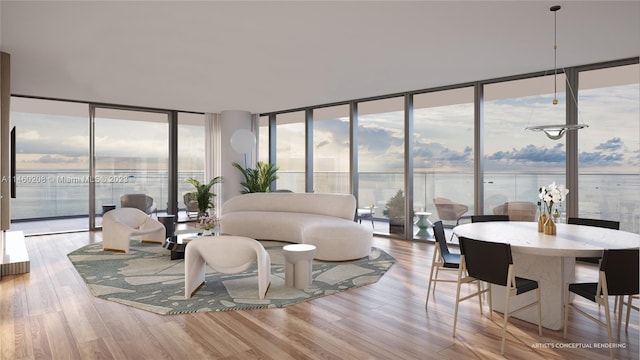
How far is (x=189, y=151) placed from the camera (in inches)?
377

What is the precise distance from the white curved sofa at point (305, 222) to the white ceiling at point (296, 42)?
2.00 meters

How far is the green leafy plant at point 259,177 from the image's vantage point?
9.29 m

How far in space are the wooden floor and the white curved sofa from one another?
1205mm

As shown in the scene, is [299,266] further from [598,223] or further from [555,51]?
[555,51]

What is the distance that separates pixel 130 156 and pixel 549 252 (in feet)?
27.2

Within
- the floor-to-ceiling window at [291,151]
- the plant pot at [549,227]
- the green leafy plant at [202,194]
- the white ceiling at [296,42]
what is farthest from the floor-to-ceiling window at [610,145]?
the green leafy plant at [202,194]

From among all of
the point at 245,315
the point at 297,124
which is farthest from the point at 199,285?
the point at 297,124

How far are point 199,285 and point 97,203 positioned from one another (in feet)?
17.7

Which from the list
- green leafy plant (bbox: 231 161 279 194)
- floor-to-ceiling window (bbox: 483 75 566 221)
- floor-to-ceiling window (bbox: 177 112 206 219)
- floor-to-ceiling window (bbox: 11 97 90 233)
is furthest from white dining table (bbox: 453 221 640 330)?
floor-to-ceiling window (bbox: 11 97 90 233)

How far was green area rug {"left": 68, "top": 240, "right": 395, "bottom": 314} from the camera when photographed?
12.0 feet

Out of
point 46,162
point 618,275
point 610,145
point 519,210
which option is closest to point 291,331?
point 618,275

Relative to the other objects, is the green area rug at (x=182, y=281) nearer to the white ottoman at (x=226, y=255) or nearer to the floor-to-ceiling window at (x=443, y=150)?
the white ottoman at (x=226, y=255)

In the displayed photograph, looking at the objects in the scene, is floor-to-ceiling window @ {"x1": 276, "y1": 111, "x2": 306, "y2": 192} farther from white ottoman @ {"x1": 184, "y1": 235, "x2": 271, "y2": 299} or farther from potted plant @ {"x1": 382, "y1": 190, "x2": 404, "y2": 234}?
white ottoman @ {"x1": 184, "y1": 235, "x2": 271, "y2": 299}

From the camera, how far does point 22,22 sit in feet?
12.8
